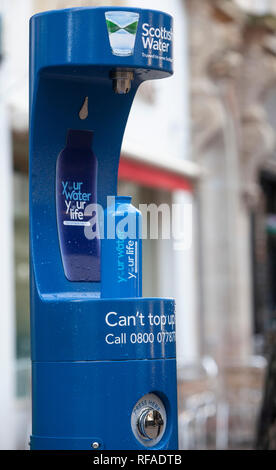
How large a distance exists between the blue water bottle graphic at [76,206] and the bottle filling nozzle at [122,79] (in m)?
0.26

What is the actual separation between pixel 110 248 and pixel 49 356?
44 cm

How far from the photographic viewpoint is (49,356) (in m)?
3.98

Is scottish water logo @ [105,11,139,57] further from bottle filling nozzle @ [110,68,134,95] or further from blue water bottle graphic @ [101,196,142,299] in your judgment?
blue water bottle graphic @ [101,196,142,299]

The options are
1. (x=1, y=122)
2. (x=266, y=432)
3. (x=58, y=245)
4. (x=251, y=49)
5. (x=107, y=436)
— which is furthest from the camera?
(x=251, y=49)

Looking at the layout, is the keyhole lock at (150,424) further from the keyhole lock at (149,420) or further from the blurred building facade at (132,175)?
the blurred building facade at (132,175)

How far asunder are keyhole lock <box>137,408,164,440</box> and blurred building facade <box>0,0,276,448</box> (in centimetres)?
682

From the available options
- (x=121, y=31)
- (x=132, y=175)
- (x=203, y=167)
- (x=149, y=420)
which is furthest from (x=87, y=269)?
(x=203, y=167)

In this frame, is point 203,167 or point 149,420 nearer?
point 149,420

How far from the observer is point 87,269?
436 centimetres

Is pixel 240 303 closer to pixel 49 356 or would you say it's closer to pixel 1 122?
pixel 1 122

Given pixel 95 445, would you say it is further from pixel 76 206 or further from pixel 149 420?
pixel 76 206

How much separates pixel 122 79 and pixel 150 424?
126 cm

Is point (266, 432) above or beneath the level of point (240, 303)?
beneath
